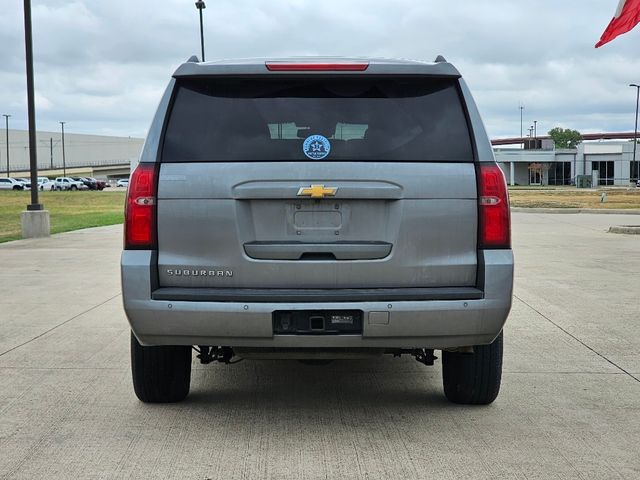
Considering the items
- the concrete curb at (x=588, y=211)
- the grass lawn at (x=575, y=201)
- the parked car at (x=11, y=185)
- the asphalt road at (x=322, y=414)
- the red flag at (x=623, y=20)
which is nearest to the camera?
the asphalt road at (x=322, y=414)

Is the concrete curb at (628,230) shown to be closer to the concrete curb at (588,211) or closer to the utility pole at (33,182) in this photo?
the concrete curb at (588,211)

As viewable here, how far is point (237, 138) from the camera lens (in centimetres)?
460

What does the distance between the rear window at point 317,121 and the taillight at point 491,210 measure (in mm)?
171

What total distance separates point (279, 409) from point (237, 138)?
5.95ft

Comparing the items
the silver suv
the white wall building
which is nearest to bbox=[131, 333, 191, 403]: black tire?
the silver suv

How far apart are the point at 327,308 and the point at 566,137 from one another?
16008cm

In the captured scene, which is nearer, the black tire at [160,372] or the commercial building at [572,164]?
the black tire at [160,372]

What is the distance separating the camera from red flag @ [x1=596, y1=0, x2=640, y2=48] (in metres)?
17.0

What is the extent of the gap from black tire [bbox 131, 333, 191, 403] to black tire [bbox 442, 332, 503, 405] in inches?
66.0

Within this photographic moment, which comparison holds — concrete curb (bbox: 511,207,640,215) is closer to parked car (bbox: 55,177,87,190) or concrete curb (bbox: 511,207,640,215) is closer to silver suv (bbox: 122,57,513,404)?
silver suv (bbox: 122,57,513,404)

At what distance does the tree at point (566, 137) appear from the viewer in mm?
153750

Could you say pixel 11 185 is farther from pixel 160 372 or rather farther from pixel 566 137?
pixel 566 137

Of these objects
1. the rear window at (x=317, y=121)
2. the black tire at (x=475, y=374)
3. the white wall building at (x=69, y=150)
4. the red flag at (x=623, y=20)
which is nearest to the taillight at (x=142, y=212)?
the rear window at (x=317, y=121)

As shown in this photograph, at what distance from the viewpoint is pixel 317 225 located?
452cm
